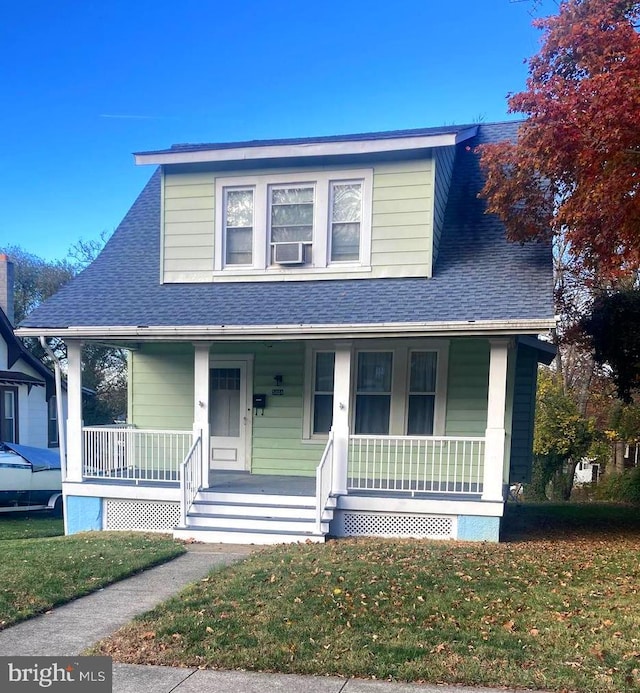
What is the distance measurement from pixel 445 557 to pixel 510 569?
0.77 m

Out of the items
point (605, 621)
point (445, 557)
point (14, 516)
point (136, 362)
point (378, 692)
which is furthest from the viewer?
point (14, 516)

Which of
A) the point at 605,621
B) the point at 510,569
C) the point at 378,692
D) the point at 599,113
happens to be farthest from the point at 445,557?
the point at 599,113

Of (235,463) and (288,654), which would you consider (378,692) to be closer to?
(288,654)

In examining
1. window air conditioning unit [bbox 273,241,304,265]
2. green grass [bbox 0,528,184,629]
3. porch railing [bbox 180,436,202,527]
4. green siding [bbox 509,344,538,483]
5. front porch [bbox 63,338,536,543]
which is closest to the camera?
green grass [bbox 0,528,184,629]

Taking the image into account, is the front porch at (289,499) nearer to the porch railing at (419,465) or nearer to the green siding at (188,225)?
the porch railing at (419,465)

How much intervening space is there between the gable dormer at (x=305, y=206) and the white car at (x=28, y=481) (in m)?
5.04

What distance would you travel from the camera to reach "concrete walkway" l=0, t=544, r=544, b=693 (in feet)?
11.6

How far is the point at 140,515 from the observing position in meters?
8.82

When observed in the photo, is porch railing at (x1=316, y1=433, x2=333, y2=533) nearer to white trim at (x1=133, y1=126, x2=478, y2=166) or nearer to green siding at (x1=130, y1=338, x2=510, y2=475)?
green siding at (x1=130, y1=338, x2=510, y2=475)

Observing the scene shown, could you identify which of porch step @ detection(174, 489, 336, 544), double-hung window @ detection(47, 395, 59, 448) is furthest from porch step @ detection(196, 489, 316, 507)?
double-hung window @ detection(47, 395, 59, 448)

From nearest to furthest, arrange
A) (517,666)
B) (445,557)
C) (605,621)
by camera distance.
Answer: (517,666) → (605,621) → (445,557)

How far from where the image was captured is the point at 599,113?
6215mm

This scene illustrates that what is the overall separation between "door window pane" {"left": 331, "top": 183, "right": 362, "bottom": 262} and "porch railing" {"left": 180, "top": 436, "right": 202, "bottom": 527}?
377 centimetres

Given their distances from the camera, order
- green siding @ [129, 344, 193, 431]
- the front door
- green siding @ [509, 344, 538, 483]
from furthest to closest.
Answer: green siding @ [129, 344, 193, 431]
green siding @ [509, 344, 538, 483]
the front door
